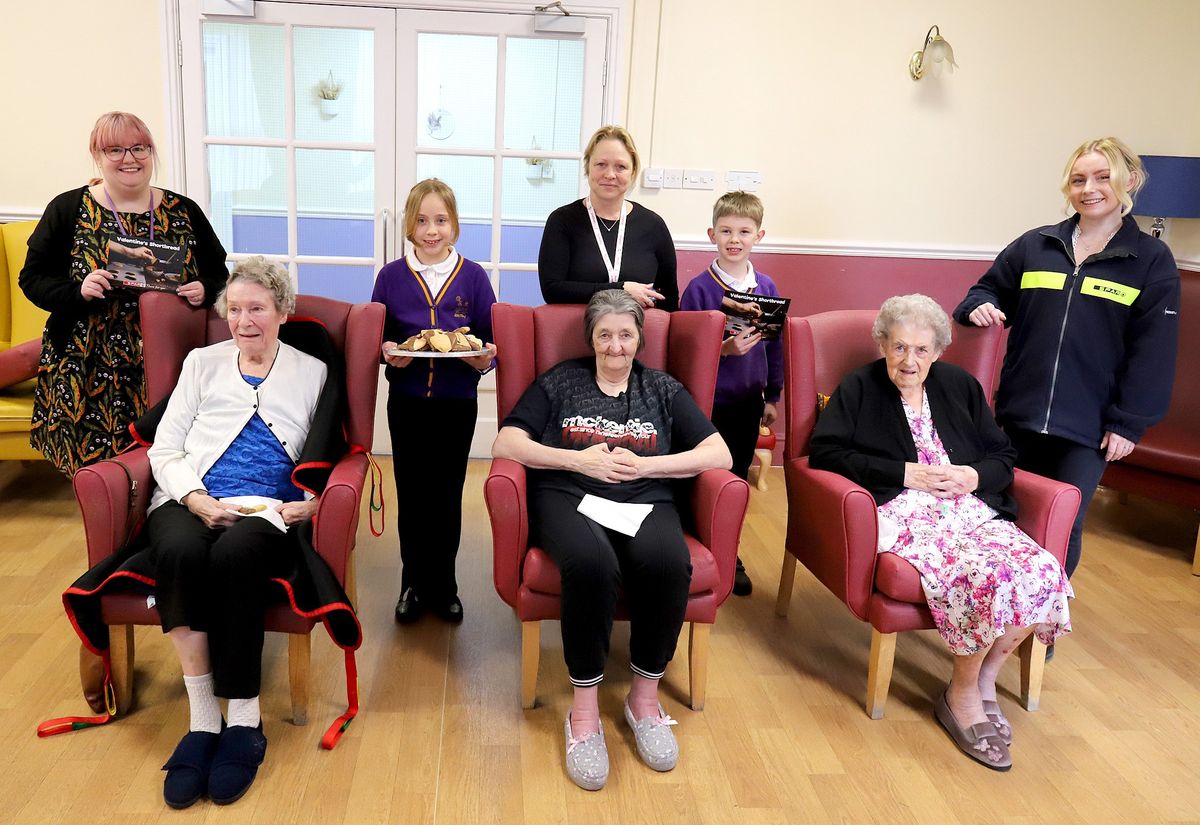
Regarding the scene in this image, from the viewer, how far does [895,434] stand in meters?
2.60

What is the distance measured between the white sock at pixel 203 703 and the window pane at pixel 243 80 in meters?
2.79

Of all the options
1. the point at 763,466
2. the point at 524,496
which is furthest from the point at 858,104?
the point at 524,496

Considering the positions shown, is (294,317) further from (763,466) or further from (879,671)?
(763,466)

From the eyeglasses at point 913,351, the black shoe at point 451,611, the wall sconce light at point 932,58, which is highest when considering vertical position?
the wall sconce light at point 932,58

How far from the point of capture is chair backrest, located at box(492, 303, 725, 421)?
267 centimetres

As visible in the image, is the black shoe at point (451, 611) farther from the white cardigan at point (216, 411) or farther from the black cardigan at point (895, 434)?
the black cardigan at point (895, 434)

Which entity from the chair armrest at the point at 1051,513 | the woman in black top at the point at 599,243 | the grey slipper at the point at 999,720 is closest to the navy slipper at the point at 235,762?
the woman in black top at the point at 599,243

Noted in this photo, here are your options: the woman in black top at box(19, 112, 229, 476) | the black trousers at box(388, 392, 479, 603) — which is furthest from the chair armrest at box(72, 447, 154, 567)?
the black trousers at box(388, 392, 479, 603)

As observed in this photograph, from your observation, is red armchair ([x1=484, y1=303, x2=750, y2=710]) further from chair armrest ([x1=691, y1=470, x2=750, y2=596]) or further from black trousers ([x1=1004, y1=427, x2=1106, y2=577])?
black trousers ([x1=1004, y1=427, x2=1106, y2=577])

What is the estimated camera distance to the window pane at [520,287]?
4407mm

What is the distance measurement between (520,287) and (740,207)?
175 centimetres

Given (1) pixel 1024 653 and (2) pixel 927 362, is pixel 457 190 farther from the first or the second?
(1) pixel 1024 653

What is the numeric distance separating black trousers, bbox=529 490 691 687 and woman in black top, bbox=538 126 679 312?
80 centimetres

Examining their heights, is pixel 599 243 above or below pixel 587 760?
above
